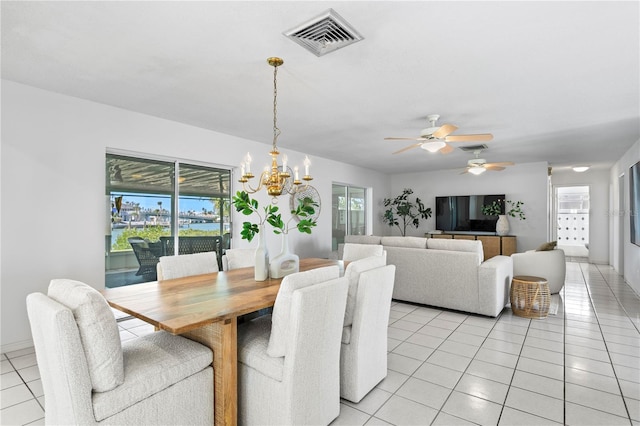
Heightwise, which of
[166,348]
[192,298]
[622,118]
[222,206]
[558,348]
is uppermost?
[622,118]

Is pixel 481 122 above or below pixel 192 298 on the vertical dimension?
above

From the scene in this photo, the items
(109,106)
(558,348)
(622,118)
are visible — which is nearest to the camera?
(558,348)

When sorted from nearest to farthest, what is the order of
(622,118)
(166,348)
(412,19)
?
1. (166,348)
2. (412,19)
3. (622,118)

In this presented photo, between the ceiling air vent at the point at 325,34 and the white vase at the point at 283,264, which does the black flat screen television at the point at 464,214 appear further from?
the ceiling air vent at the point at 325,34

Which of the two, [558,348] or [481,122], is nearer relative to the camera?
[558,348]

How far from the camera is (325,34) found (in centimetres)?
212

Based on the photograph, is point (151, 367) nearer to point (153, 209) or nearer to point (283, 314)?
point (283, 314)

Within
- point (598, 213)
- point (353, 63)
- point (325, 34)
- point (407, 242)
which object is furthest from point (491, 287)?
point (598, 213)

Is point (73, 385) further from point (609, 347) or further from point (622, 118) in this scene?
point (622, 118)

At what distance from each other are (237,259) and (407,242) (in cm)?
237

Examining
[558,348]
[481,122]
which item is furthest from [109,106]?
[558,348]

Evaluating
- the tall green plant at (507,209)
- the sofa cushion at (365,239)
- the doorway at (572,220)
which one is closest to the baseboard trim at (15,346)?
the sofa cushion at (365,239)

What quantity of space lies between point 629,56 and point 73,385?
3.85 meters

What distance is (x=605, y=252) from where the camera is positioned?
8188 mm
